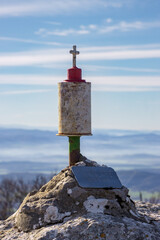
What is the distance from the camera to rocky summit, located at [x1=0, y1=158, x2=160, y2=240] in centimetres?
768

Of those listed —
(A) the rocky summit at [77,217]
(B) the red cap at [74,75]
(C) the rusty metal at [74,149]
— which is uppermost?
(B) the red cap at [74,75]

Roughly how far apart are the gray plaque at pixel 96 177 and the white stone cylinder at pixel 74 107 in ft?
2.53

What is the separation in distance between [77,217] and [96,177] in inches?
41.1

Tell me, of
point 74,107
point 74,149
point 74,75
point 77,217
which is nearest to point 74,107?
point 74,107

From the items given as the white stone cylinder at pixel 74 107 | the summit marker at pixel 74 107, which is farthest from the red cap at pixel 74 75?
the white stone cylinder at pixel 74 107

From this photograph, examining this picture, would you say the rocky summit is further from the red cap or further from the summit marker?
the red cap

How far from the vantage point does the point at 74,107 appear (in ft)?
29.5

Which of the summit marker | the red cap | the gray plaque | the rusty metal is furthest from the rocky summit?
the red cap

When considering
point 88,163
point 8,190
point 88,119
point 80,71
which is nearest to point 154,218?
point 88,163

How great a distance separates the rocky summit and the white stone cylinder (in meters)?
0.87

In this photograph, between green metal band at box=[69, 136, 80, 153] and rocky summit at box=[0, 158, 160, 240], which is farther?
green metal band at box=[69, 136, 80, 153]

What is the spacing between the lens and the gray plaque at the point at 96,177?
8500mm

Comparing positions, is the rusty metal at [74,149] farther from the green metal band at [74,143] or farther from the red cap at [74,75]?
the red cap at [74,75]

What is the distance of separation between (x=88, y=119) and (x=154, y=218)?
259cm
